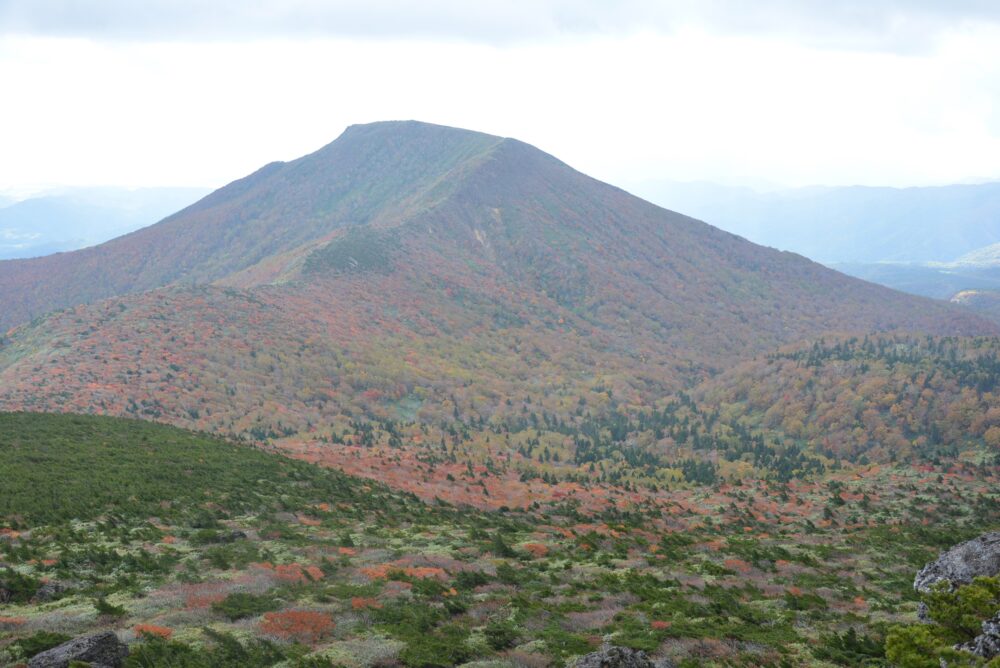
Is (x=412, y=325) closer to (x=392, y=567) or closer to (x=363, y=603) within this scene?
(x=392, y=567)

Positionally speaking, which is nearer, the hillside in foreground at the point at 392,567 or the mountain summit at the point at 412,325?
the hillside in foreground at the point at 392,567

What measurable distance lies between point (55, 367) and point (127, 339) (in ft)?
45.6

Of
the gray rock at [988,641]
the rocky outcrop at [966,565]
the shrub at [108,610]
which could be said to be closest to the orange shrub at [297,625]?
the shrub at [108,610]

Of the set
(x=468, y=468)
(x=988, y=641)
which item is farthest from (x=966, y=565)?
(x=468, y=468)

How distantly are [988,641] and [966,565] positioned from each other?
8.41m

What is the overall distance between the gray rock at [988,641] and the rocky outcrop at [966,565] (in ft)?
17.2

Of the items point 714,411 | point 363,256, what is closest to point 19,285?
point 363,256

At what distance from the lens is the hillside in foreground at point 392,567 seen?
1850 cm

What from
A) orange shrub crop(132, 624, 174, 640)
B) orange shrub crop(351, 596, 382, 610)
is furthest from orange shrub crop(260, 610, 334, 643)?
orange shrub crop(132, 624, 174, 640)

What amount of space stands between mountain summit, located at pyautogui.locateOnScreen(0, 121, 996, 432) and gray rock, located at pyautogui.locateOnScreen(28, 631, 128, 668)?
6183 cm

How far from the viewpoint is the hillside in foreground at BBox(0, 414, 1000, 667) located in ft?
60.7

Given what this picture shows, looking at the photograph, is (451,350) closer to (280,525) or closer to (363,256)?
(363,256)

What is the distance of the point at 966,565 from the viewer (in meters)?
20.5

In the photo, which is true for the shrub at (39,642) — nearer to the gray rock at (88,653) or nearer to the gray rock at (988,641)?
the gray rock at (88,653)
